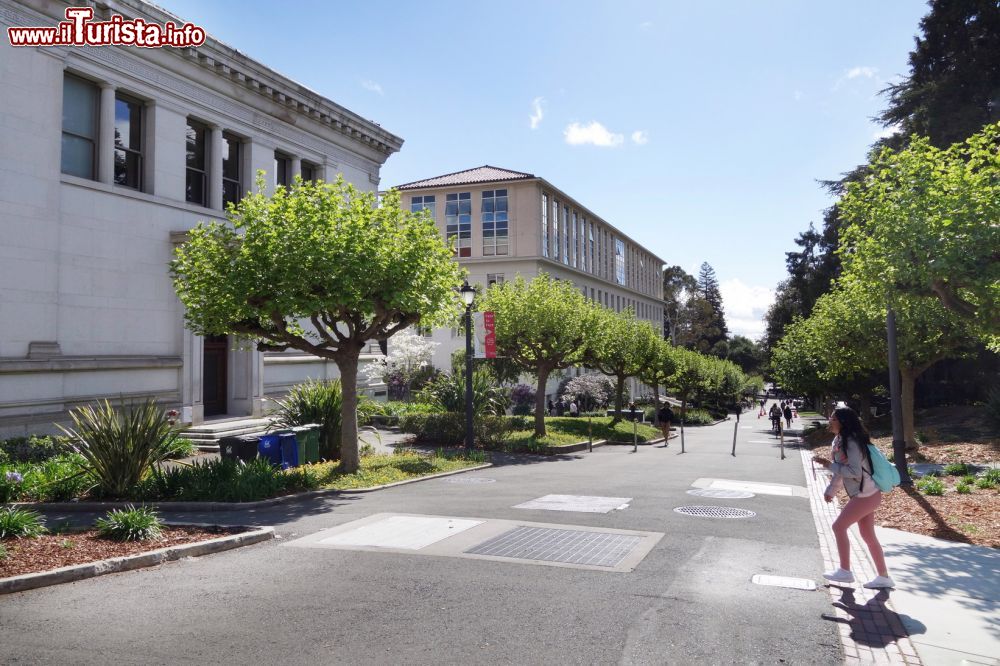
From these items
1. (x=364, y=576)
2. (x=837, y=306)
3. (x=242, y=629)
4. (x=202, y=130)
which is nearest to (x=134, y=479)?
(x=364, y=576)

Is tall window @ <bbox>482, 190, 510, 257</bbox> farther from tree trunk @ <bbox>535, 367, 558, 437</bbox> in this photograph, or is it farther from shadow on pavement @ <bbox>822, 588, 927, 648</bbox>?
shadow on pavement @ <bbox>822, 588, 927, 648</bbox>

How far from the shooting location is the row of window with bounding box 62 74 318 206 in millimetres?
18672

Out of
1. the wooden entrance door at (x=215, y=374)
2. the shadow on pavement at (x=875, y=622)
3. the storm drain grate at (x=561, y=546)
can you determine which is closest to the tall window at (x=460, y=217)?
the wooden entrance door at (x=215, y=374)

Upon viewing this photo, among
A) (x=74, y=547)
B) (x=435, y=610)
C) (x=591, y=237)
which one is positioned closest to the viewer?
(x=435, y=610)

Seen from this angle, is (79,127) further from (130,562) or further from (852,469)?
(852,469)

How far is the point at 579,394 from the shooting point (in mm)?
51156

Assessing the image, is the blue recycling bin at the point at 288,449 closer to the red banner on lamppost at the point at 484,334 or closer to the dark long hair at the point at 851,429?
the red banner on lamppost at the point at 484,334

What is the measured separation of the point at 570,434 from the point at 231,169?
15870 millimetres

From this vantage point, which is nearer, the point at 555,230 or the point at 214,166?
the point at 214,166

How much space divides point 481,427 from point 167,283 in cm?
1067

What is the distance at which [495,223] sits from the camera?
56.0 m

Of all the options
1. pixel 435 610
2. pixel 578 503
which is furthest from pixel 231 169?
pixel 435 610

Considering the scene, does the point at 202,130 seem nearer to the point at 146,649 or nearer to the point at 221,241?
the point at 221,241

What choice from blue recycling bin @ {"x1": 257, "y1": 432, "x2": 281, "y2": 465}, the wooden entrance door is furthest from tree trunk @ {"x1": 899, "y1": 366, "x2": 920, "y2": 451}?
the wooden entrance door
